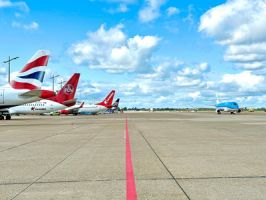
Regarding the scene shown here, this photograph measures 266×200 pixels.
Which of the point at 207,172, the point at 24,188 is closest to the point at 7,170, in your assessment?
the point at 24,188

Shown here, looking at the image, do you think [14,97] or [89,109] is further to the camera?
[89,109]

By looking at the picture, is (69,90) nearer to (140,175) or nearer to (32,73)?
(32,73)

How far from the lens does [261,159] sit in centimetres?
1123

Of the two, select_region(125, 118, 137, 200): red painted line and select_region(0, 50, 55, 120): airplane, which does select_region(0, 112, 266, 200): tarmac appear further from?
select_region(0, 50, 55, 120): airplane

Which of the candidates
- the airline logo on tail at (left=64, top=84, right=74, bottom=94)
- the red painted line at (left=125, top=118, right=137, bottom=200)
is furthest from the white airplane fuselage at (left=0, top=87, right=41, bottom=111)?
the red painted line at (left=125, top=118, right=137, bottom=200)

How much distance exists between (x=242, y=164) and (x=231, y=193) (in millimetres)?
3704

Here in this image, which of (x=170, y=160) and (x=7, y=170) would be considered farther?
(x=170, y=160)

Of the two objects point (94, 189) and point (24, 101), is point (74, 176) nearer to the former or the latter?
point (94, 189)

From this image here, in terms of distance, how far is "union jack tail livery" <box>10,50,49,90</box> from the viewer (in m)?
44.4

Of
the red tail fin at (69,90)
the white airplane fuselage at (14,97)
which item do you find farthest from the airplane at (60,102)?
the white airplane fuselage at (14,97)

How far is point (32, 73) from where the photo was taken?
44.3 meters

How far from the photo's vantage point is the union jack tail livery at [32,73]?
44375mm

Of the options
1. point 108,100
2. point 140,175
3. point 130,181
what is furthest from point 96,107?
point 130,181

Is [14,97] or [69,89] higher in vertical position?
[69,89]
